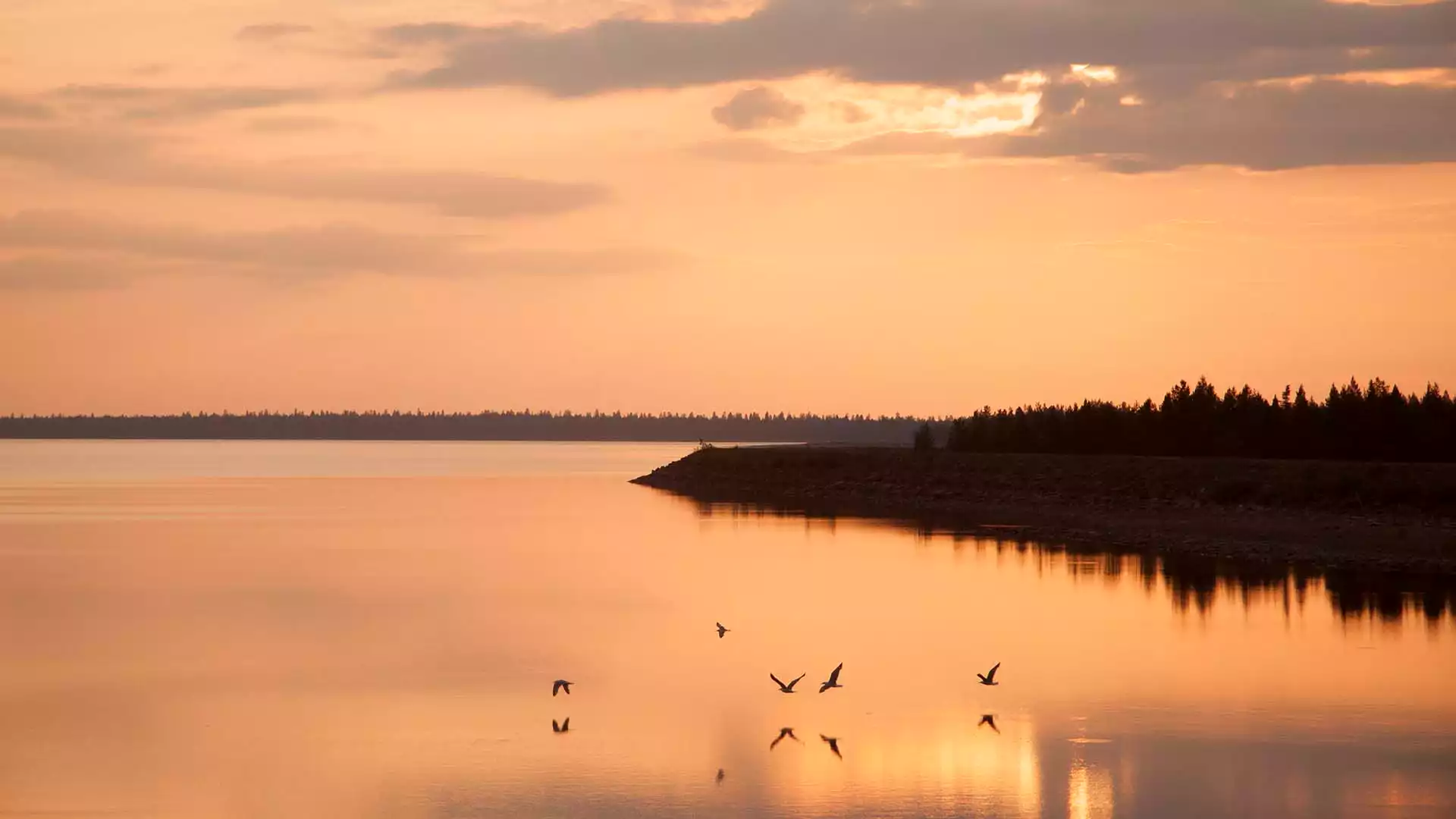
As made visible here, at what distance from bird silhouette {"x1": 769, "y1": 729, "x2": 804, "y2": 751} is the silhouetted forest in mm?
65831

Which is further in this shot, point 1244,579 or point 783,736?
point 1244,579

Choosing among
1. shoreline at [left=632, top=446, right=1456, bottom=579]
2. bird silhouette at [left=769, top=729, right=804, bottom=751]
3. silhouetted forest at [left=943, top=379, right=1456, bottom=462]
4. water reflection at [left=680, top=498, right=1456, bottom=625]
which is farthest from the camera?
silhouetted forest at [left=943, top=379, right=1456, bottom=462]

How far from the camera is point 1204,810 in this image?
64.7ft

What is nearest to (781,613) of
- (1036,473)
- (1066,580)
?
(1066,580)

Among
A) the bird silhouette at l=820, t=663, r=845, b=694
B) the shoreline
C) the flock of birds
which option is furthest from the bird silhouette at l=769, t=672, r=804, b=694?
the shoreline

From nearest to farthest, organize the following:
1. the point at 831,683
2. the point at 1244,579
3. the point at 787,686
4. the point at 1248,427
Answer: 1. the point at 831,683
2. the point at 787,686
3. the point at 1244,579
4. the point at 1248,427

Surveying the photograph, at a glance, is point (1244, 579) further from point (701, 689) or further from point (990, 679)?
point (701, 689)

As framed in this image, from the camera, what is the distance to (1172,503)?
70375mm

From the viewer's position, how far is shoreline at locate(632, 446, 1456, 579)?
55406mm

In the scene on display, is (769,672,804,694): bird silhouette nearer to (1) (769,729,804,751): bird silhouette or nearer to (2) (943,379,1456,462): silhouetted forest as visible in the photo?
(1) (769,729,804,751): bird silhouette

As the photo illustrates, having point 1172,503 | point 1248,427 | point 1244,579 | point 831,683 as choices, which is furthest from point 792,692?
point 1248,427

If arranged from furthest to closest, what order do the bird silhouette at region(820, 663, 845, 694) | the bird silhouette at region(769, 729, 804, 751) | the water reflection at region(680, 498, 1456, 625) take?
1. the water reflection at region(680, 498, 1456, 625)
2. the bird silhouette at region(820, 663, 845, 694)
3. the bird silhouette at region(769, 729, 804, 751)

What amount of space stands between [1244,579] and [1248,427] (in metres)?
45.4

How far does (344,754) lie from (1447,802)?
50.7ft
